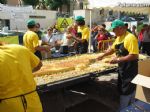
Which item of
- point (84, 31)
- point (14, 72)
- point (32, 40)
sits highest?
point (84, 31)

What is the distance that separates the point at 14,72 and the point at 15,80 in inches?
3.3


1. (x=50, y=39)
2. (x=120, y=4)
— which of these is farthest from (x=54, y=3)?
(x=120, y=4)

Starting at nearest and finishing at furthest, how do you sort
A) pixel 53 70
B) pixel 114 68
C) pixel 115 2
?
pixel 53 70 < pixel 114 68 < pixel 115 2

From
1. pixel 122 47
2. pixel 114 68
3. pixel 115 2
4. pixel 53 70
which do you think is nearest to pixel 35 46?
pixel 53 70

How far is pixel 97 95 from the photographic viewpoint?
782 centimetres

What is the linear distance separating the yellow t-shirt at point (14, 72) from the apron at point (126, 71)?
7.96 feet

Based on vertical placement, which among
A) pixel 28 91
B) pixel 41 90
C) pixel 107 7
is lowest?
pixel 41 90

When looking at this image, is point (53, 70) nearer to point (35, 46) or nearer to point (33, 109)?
point (35, 46)

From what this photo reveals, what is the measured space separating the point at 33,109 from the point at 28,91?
213 mm

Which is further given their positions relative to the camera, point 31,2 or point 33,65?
point 31,2

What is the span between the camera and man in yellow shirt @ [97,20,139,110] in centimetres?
520

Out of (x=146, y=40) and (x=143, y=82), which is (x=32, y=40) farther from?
(x=146, y=40)

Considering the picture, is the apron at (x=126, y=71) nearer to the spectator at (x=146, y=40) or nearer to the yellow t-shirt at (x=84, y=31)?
the yellow t-shirt at (x=84, y=31)

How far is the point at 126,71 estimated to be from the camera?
5414mm
